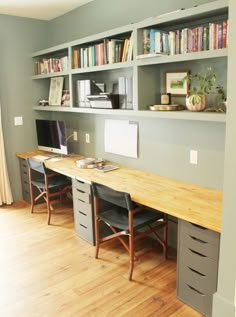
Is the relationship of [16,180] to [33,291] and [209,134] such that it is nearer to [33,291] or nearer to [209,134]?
[33,291]

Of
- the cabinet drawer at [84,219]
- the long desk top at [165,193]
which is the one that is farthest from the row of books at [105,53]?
the cabinet drawer at [84,219]

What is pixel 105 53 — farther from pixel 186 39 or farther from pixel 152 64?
pixel 186 39

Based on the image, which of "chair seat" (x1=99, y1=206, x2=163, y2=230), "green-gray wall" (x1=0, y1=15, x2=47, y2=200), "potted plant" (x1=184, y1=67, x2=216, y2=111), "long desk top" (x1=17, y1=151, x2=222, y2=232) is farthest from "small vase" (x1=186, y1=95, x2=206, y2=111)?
"green-gray wall" (x1=0, y1=15, x2=47, y2=200)

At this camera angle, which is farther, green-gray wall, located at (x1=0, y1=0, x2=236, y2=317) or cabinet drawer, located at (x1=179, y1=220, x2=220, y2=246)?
cabinet drawer, located at (x1=179, y1=220, x2=220, y2=246)

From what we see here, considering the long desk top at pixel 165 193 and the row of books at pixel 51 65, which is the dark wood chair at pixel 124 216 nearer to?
the long desk top at pixel 165 193

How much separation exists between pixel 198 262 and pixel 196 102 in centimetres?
118

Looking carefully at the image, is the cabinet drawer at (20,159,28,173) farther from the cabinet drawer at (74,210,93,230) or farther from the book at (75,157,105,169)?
the cabinet drawer at (74,210,93,230)

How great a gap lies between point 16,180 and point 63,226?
128 cm

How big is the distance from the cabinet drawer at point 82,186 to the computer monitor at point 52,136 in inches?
30.8

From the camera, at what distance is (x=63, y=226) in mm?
3668

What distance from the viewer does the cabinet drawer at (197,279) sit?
208 cm

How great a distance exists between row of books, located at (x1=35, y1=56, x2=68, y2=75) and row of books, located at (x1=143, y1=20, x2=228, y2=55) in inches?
59.3

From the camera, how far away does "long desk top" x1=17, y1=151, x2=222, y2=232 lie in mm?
2121

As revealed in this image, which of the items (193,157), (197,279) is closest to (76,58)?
(193,157)
